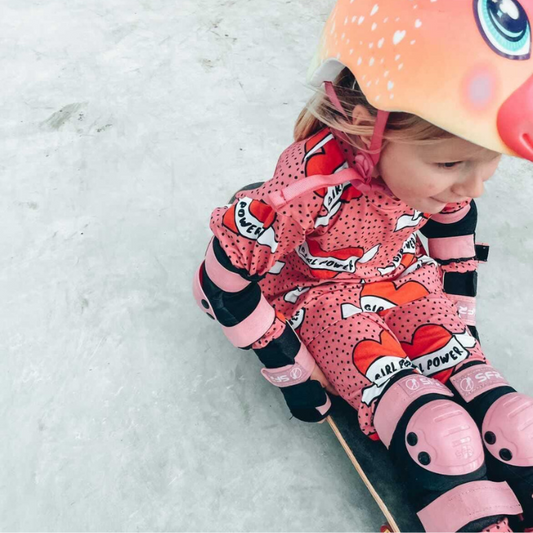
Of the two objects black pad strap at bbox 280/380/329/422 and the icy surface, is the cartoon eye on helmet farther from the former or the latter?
the icy surface

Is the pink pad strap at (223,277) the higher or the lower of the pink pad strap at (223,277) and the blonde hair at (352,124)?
the lower

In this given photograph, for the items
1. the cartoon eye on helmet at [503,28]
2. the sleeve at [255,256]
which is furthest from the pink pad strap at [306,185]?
the cartoon eye on helmet at [503,28]

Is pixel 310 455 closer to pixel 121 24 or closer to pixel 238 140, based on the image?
pixel 238 140

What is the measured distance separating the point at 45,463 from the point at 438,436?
2.39 feet

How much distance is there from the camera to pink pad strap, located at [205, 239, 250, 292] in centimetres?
92

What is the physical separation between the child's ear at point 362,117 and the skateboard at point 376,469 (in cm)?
54

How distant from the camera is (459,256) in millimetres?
1183

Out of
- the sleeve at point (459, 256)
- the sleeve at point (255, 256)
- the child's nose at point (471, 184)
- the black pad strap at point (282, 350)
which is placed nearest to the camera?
the child's nose at point (471, 184)

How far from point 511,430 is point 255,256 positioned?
1.61 feet

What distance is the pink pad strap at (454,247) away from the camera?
117 cm

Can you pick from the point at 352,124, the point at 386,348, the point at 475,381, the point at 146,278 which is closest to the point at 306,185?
the point at 352,124

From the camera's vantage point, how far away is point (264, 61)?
77.2 inches

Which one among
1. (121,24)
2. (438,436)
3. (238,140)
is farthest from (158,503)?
(121,24)

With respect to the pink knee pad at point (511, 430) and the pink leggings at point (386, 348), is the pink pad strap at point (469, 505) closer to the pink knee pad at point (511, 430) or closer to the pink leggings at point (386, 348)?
the pink knee pad at point (511, 430)
